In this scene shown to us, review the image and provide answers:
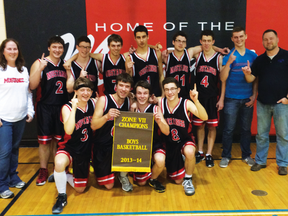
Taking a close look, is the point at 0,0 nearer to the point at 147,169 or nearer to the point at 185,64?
the point at 185,64

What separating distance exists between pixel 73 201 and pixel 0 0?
138 inches

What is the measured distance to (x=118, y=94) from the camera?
3.29m

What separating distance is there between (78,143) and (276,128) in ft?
8.46

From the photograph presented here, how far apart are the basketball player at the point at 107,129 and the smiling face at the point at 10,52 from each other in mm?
1072

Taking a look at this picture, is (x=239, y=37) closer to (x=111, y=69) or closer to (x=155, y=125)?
(x=155, y=125)

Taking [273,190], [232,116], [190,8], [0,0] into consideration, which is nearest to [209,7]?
[190,8]

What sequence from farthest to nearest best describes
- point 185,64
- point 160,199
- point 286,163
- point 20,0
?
point 20,0, point 185,64, point 286,163, point 160,199

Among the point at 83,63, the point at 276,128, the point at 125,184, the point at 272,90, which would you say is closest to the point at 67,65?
the point at 83,63

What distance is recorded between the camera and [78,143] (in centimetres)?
327

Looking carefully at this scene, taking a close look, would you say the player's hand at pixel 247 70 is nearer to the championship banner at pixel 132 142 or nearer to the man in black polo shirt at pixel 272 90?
the man in black polo shirt at pixel 272 90

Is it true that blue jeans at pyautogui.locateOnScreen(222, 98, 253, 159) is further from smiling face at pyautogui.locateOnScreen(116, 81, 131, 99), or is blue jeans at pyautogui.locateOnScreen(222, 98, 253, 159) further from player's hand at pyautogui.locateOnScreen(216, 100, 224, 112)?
smiling face at pyautogui.locateOnScreen(116, 81, 131, 99)

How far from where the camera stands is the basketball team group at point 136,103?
3162 millimetres

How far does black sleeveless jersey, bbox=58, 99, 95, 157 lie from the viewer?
324 cm

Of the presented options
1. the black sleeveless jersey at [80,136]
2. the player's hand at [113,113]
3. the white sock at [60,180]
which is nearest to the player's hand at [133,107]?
the player's hand at [113,113]
